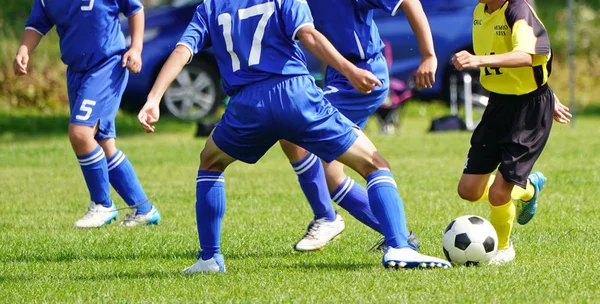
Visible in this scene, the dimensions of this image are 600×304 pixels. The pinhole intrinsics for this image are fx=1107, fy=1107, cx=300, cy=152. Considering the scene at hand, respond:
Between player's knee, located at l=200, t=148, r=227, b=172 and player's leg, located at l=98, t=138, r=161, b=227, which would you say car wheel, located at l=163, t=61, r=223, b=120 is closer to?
player's leg, located at l=98, t=138, r=161, b=227

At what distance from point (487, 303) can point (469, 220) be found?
48.8 inches

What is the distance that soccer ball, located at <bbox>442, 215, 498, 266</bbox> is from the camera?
5684 mm

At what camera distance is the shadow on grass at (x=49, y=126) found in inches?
653

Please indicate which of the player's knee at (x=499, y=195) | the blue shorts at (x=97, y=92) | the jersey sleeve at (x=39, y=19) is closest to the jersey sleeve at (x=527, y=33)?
the player's knee at (x=499, y=195)

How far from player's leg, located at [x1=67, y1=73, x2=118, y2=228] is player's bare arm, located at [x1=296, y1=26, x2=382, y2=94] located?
2869 millimetres

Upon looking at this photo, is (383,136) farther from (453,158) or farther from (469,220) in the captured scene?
(469,220)

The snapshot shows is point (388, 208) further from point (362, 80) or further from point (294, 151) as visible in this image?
point (294, 151)

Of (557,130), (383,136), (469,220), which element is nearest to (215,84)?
(383,136)

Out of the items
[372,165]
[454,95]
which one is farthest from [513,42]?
[454,95]

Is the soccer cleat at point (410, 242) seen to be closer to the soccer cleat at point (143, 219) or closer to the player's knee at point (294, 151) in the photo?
the player's knee at point (294, 151)

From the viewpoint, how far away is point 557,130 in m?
15.4

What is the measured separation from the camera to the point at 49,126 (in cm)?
1695

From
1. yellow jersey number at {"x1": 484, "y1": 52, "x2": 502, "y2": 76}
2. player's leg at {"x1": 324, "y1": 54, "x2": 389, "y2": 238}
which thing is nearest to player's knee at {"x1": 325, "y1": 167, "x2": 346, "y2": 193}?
player's leg at {"x1": 324, "y1": 54, "x2": 389, "y2": 238}

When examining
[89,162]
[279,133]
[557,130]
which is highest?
[279,133]
